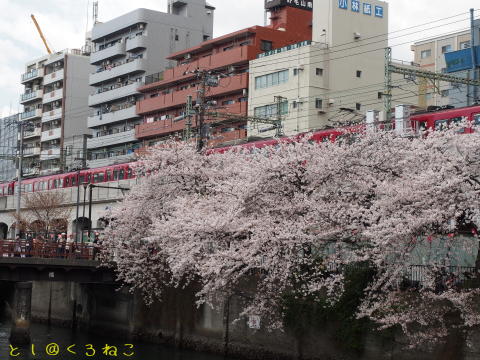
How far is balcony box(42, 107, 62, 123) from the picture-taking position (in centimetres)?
10121

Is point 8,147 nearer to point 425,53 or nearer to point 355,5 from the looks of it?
point 425,53

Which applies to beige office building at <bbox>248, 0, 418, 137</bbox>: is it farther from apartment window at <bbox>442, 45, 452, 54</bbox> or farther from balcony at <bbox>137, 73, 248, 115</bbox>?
apartment window at <bbox>442, 45, 452, 54</bbox>

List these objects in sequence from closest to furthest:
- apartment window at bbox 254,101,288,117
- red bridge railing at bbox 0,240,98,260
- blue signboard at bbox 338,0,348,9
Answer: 1. red bridge railing at bbox 0,240,98,260
2. apartment window at bbox 254,101,288,117
3. blue signboard at bbox 338,0,348,9

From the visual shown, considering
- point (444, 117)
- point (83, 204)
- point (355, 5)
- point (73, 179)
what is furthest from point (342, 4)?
point (444, 117)

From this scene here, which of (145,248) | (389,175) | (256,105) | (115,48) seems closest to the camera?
(389,175)

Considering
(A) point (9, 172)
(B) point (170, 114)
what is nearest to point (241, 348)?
(B) point (170, 114)

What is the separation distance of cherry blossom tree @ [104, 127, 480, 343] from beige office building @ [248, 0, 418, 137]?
30127 mm

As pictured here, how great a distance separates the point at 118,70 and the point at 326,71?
30924mm

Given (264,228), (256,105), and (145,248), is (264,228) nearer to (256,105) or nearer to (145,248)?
(145,248)

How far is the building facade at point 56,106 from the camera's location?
100688 millimetres

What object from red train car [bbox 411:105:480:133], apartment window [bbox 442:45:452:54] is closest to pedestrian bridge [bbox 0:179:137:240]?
red train car [bbox 411:105:480:133]

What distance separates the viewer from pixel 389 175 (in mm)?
29250

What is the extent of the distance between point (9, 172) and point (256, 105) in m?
60.6

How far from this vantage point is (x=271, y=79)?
6869 centimetres
